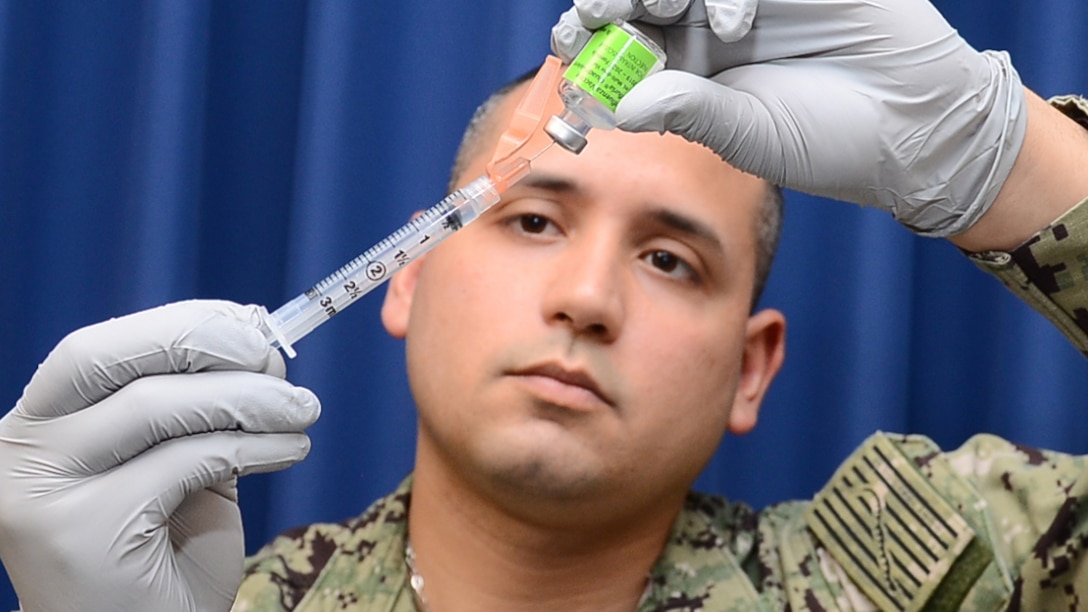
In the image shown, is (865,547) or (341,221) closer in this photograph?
(865,547)

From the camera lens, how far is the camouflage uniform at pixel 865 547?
4.56 ft

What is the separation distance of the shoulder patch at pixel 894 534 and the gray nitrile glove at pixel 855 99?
420 mm

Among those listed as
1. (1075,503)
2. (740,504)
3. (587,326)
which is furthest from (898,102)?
(740,504)

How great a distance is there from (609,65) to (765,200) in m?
0.52

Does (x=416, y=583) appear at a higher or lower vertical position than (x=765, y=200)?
lower

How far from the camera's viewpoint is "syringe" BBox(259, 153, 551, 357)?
109 centimetres

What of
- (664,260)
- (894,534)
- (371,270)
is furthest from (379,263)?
(894,534)

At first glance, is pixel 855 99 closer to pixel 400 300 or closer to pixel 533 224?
pixel 533 224

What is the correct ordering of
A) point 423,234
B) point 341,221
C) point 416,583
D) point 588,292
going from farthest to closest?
point 341,221
point 416,583
point 588,292
point 423,234

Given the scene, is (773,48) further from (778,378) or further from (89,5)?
(89,5)

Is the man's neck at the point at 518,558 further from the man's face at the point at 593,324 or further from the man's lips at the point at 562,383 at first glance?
the man's lips at the point at 562,383

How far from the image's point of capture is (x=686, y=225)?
1.40 m

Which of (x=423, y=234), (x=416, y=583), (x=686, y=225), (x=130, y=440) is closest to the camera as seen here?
(x=130, y=440)

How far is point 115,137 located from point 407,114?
41cm
